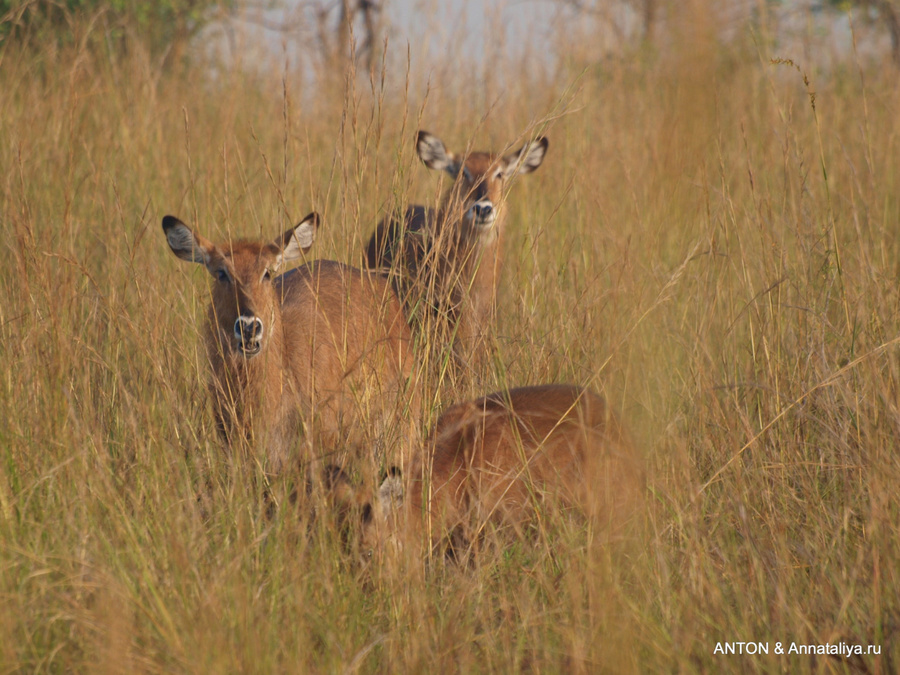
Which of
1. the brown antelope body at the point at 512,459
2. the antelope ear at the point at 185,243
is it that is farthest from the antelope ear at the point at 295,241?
the brown antelope body at the point at 512,459

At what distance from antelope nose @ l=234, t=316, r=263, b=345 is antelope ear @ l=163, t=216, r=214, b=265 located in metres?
0.38

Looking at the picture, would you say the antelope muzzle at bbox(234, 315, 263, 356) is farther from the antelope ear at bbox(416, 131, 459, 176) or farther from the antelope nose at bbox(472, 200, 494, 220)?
the antelope ear at bbox(416, 131, 459, 176)

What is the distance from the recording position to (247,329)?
3762 millimetres

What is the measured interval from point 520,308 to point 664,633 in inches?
93.4

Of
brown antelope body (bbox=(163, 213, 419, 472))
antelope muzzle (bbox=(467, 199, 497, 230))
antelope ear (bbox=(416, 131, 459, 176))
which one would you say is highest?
antelope ear (bbox=(416, 131, 459, 176))

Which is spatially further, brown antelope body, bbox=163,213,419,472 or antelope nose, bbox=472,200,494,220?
antelope nose, bbox=472,200,494,220

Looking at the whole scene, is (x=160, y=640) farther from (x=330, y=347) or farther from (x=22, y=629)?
(x=330, y=347)

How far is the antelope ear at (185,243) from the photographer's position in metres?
3.93

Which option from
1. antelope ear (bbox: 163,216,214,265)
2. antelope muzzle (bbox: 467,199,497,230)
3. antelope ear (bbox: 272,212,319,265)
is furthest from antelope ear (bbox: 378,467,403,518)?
antelope muzzle (bbox: 467,199,497,230)

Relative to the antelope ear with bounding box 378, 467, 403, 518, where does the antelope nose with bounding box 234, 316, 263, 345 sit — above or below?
above

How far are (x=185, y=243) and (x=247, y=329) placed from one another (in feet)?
1.91

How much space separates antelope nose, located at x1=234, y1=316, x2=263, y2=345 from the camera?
3752 mm

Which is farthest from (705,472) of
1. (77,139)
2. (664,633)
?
(77,139)

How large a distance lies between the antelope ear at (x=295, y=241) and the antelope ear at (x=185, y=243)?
11.7 inches
